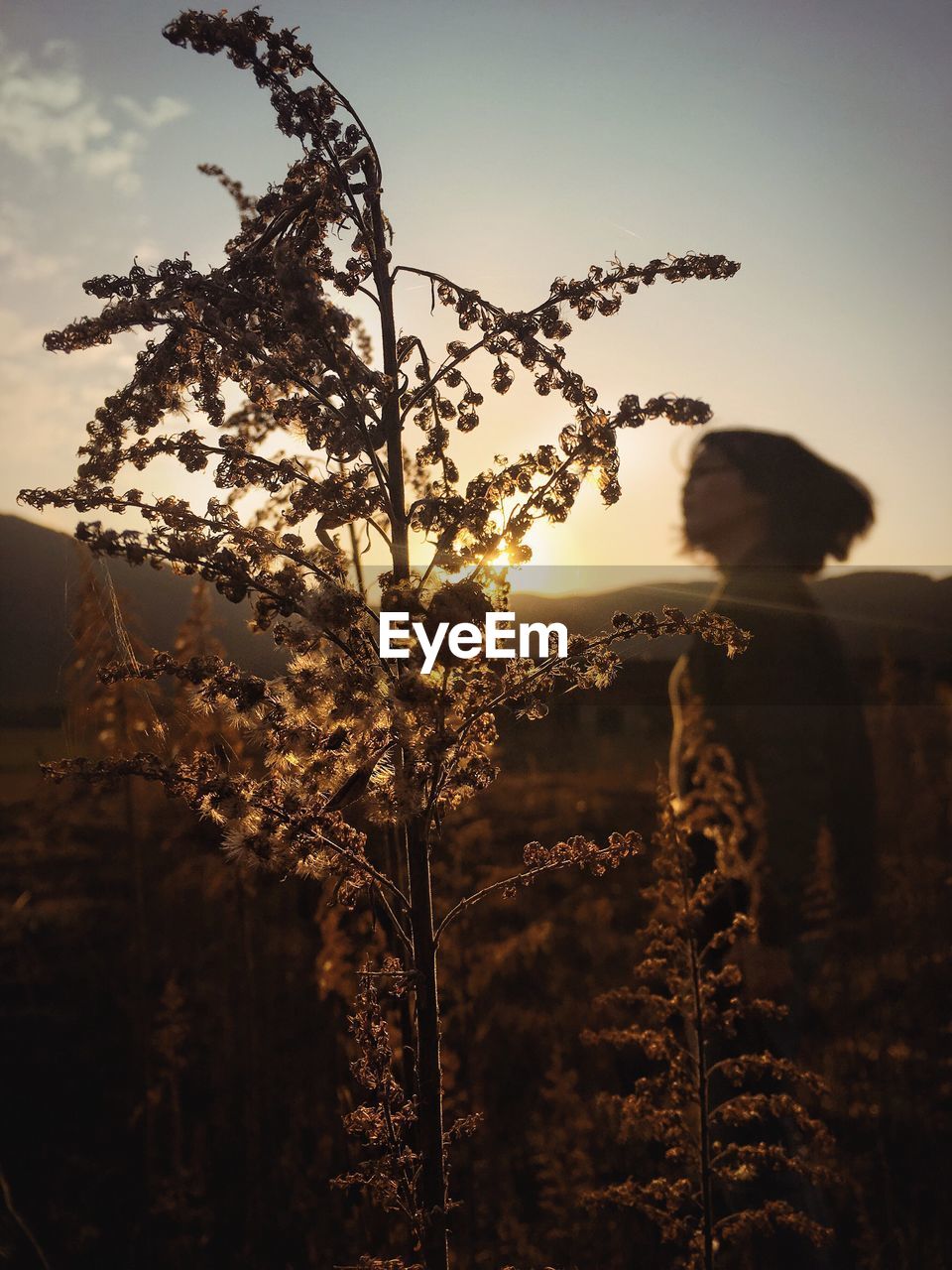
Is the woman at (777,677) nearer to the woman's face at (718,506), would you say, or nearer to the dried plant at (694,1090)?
the woman's face at (718,506)

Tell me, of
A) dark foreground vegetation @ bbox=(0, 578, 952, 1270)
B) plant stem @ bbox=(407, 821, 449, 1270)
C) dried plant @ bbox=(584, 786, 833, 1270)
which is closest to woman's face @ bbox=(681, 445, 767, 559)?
dark foreground vegetation @ bbox=(0, 578, 952, 1270)

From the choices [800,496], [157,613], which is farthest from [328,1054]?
[800,496]

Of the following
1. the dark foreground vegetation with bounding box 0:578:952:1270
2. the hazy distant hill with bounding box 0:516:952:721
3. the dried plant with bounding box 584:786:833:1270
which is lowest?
the dark foreground vegetation with bounding box 0:578:952:1270

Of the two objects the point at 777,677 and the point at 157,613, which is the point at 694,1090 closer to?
the point at 777,677

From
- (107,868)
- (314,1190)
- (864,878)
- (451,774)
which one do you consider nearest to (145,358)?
(451,774)

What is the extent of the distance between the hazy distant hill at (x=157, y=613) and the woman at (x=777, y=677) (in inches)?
12.2

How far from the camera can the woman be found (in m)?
5.39

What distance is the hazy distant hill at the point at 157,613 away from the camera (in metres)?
2.58

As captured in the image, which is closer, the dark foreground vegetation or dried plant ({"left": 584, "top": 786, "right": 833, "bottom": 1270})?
dried plant ({"left": 584, "top": 786, "right": 833, "bottom": 1270})

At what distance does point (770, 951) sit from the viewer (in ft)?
16.2

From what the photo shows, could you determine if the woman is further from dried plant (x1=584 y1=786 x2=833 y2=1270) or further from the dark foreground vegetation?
dried plant (x1=584 y1=786 x2=833 y2=1270)

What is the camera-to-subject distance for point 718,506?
19.1 ft

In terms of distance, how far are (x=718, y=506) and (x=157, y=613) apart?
435 centimetres

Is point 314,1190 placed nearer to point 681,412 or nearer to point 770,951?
point 770,951
